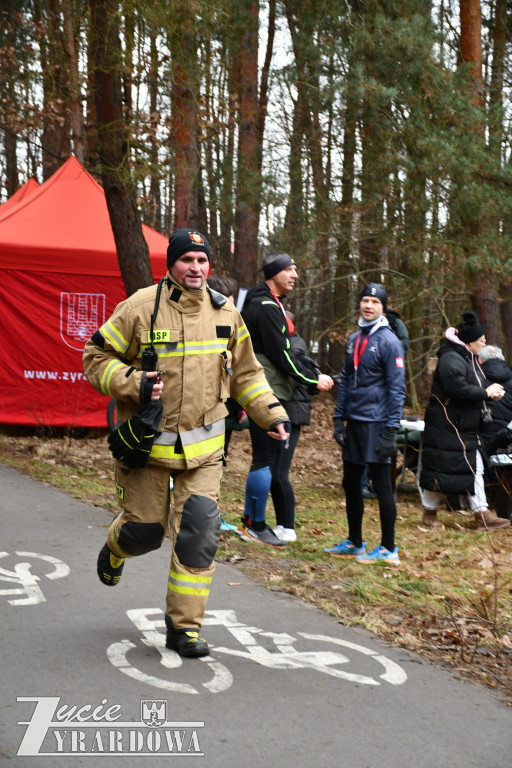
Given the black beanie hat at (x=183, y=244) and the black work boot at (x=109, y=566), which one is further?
the black work boot at (x=109, y=566)

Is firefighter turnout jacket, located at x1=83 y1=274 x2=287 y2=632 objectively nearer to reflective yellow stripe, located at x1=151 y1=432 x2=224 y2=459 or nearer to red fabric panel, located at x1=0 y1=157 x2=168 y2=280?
reflective yellow stripe, located at x1=151 y1=432 x2=224 y2=459

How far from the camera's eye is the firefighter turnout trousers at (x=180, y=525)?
15.4 feet

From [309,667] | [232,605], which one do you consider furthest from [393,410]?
[309,667]

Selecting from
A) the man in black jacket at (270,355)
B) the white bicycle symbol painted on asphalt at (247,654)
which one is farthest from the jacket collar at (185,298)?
the man in black jacket at (270,355)

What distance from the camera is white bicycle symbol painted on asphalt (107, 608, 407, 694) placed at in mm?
4430

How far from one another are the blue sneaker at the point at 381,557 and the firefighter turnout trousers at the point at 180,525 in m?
2.61

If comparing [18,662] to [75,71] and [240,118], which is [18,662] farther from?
[240,118]

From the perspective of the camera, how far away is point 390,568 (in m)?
7.04

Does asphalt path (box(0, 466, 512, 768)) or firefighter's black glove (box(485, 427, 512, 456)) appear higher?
firefighter's black glove (box(485, 427, 512, 456))

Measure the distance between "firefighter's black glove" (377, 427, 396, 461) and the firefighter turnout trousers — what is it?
7.51 feet

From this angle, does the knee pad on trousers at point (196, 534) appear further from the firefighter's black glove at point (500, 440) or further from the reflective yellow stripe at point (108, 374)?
the firefighter's black glove at point (500, 440)

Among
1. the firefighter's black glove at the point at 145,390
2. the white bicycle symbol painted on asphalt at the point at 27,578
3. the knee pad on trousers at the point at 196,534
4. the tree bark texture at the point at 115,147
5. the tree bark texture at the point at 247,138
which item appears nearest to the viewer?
the firefighter's black glove at the point at 145,390

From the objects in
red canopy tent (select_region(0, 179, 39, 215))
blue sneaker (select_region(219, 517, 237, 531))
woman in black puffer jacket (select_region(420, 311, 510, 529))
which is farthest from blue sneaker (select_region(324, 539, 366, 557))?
red canopy tent (select_region(0, 179, 39, 215))

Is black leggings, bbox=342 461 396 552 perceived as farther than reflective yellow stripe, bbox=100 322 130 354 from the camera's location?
Yes
